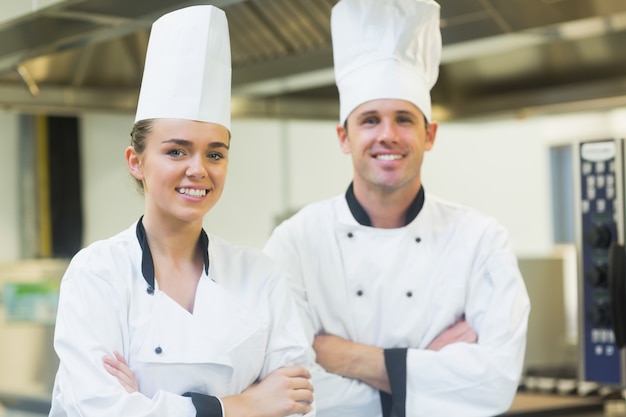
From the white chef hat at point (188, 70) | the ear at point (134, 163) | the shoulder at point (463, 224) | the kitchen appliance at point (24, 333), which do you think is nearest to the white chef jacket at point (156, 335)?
the ear at point (134, 163)

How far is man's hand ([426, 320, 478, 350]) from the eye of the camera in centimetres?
225

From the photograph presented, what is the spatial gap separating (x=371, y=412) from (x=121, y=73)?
2049 mm

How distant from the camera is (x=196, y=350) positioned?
1855 millimetres

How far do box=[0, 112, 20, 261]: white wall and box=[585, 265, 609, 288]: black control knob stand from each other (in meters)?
2.37

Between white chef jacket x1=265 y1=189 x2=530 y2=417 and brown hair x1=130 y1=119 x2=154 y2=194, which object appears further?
white chef jacket x1=265 y1=189 x2=530 y2=417

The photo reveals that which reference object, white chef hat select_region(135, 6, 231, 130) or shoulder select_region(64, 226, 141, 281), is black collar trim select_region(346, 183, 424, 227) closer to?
white chef hat select_region(135, 6, 231, 130)

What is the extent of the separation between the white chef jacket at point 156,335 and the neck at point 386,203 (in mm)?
435

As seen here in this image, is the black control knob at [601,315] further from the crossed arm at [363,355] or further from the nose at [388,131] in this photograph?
the nose at [388,131]

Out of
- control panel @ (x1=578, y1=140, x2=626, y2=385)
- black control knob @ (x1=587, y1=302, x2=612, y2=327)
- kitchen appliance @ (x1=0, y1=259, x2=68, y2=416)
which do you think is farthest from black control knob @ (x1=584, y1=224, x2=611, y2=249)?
kitchen appliance @ (x1=0, y1=259, x2=68, y2=416)

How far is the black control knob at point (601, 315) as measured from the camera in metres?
2.88

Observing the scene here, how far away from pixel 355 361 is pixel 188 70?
72cm

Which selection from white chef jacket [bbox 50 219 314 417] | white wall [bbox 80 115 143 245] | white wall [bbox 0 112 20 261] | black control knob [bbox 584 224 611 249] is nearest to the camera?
white chef jacket [bbox 50 219 314 417]

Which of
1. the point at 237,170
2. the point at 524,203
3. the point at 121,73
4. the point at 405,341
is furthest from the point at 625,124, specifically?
the point at 405,341

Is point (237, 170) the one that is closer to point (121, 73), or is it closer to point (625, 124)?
point (121, 73)
